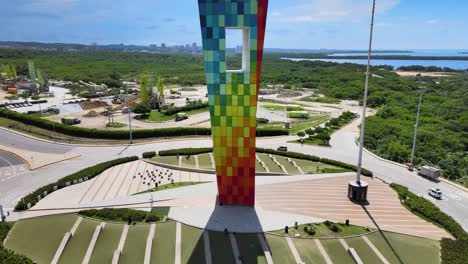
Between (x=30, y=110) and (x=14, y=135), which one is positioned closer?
(x=14, y=135)

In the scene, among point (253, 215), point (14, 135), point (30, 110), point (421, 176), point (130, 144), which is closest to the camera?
point (253, 215)

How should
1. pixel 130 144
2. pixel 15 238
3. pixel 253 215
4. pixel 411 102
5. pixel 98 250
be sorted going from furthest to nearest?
pixel 411 102 < pixel 130 144 < pixel 253 215 < pixel 15 238 < pixel 98 250

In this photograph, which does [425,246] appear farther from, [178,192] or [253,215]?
[178,192]

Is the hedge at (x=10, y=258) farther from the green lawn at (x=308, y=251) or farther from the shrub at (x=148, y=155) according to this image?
the shrub at (x=148, y=155)

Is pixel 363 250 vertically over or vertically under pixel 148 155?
under

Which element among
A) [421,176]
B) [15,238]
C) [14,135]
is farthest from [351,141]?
[14,135]

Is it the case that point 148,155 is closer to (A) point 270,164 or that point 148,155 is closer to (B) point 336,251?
(A) point 270,164

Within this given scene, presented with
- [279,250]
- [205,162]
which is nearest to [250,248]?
[279,250]

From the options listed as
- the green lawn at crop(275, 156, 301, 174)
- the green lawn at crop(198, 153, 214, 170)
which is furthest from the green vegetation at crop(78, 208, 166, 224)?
the green lawn at crop(275, 156, 301, 174)
